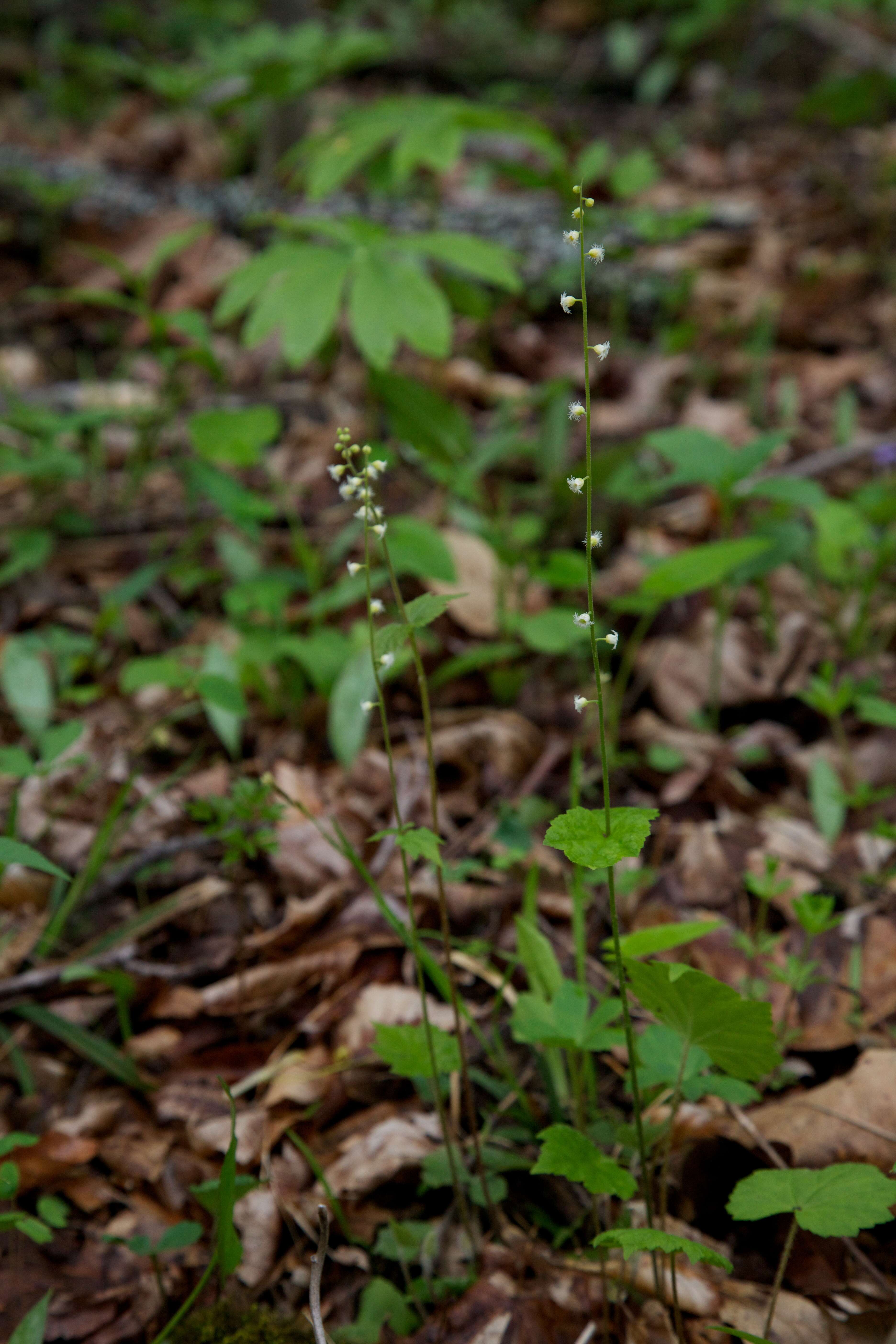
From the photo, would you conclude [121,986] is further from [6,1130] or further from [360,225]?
[360,225]

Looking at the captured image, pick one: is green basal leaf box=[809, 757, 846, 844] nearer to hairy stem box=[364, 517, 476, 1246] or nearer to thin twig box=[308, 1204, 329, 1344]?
hairy stem box=[364, 517, 476, 1246]

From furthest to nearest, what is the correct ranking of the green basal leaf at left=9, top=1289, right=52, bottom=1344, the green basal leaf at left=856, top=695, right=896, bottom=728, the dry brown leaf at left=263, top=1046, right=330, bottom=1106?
the green basal leaf at left=856, top=695, right=896, bottom=728
the dry brown leaf at left=263, top=1046, right=330, bottom=1106
the green basal leaf at left=9, top=1289, right=52, bottom=1344

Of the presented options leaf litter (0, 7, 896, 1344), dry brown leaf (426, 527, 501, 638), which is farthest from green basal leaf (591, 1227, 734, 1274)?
dry brown leaf (426, 527, 501, 638)

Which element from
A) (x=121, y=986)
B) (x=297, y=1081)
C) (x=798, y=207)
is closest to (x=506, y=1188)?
(x=297, y=1081)

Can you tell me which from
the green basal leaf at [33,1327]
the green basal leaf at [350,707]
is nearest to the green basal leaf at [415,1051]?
the green basal leaf at [33,1327]

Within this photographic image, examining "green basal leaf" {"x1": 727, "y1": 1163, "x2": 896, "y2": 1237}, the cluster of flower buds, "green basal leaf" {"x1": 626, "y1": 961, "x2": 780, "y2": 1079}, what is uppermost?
the cluster of flower buds
